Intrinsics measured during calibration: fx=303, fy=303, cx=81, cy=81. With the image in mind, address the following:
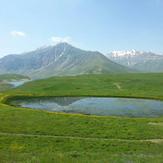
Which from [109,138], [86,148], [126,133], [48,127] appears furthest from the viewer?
[48,127]

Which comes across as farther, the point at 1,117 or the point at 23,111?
the point at 23,111

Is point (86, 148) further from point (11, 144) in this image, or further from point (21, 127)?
point (21, 127)

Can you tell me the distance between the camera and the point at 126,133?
1946 inches

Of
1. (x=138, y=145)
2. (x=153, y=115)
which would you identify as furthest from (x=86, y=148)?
(x=153, y=115)

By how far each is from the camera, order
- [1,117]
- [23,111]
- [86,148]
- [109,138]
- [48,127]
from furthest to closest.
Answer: [23,111] → [1,117] → [48,127] → [109,138] → [86,148]

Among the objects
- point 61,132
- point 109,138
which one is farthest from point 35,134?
point 109,138

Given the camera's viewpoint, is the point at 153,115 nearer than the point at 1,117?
No

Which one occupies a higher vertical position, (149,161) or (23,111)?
(23,111)

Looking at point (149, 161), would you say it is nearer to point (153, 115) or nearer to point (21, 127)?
point (21, 127)

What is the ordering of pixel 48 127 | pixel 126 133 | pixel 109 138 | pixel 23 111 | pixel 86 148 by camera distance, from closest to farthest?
pixel 86 148
pixel 109 138
pixel 126 133
pixel 48 127
pixel 23 111

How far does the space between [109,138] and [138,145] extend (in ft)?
21.3

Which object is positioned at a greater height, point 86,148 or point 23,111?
point 23,111

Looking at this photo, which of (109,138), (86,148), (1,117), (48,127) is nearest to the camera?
(86,148)

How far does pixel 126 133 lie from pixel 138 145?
8.51 m
